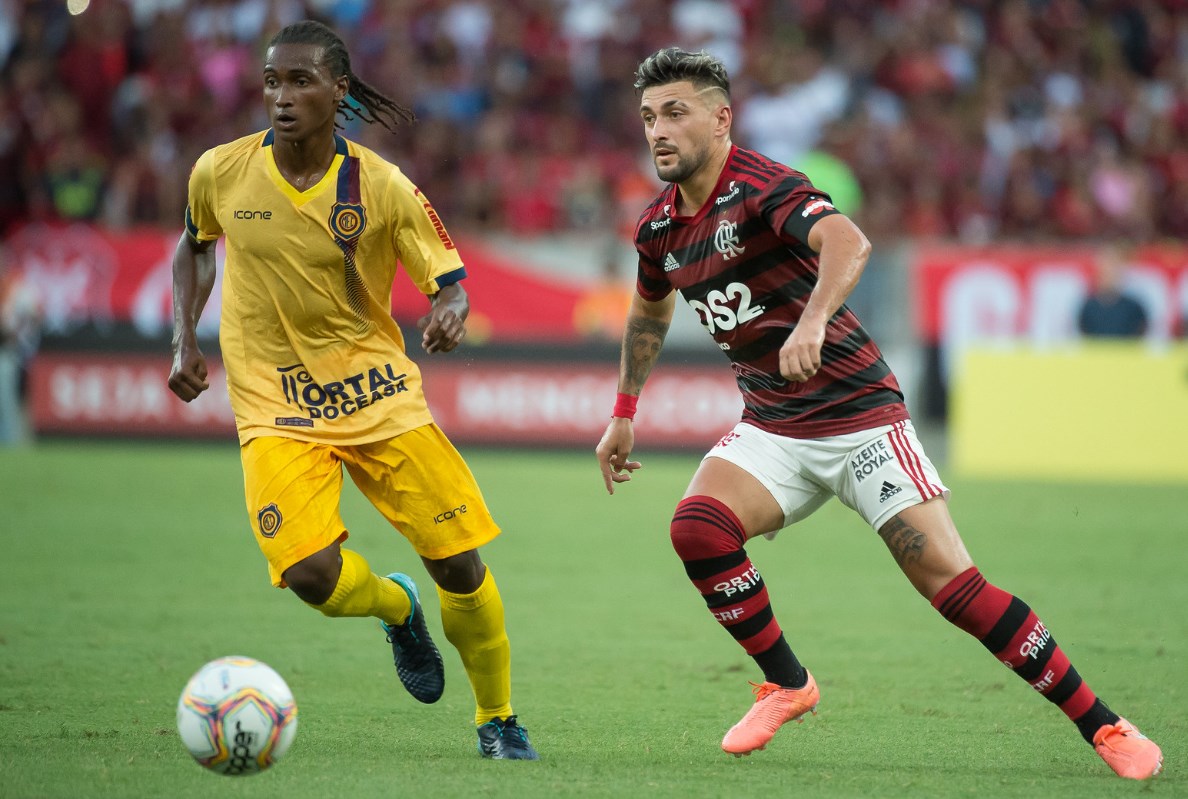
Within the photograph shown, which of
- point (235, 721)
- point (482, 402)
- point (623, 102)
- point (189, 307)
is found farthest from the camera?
point (623, 102)

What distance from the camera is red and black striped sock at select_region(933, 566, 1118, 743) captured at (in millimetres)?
5293

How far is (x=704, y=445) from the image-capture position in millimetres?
16500

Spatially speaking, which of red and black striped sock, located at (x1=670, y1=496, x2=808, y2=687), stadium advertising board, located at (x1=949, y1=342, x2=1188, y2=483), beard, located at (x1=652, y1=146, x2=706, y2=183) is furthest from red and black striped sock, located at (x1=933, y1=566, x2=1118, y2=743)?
stadium advertising board, located at (x1=949, y1=342, x2=1188, y2=483)

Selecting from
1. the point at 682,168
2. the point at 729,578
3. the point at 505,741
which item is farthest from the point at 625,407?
the point at 505,741

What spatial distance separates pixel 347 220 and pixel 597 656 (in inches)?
111

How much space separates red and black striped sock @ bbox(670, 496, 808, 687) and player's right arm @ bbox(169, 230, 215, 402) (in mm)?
1809

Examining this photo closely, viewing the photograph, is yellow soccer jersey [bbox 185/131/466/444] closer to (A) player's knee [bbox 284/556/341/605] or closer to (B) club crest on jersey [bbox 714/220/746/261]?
(A) player's knee [bbox 284/556/341/605]

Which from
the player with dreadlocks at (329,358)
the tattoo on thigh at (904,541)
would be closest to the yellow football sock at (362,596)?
the player with dreadlocks at (329,358)

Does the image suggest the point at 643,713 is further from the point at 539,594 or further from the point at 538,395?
the point at 538,395

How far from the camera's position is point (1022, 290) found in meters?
17.3

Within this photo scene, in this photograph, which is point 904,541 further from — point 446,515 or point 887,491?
point 446,515

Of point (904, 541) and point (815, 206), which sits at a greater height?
point (815, 206)

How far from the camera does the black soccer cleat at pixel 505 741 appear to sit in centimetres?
546

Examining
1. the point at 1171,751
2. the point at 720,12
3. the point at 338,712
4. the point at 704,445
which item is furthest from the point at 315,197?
the point at 720,12
